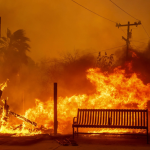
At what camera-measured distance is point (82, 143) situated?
834 centimetres

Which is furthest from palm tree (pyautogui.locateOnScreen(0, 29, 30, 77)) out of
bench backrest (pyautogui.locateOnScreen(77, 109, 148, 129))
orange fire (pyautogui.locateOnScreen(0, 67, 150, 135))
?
bench backrest (pyautogui.locateOnScreen(77, 109, 148, 129))

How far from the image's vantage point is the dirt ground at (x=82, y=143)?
7.67 m

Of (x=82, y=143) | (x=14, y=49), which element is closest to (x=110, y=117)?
(x=82, y=143)

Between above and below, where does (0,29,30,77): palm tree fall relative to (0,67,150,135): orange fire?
above

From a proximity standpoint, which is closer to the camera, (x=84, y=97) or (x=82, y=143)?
(x=82, y=143)

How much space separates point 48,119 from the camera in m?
13.5

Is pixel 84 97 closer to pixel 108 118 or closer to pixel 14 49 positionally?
pixel 108 118

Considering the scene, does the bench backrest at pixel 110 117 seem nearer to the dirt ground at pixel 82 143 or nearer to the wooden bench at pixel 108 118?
the wooden bench at pixel 108 118

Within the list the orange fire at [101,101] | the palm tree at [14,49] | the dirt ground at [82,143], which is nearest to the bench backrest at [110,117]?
the dirt ground at [82,143]

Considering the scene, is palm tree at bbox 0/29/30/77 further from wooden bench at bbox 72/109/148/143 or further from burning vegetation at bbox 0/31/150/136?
wooden bench at bbox 72/109/148/143

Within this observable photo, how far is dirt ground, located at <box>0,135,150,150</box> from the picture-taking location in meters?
7.67

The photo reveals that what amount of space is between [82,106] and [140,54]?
6.32 metres

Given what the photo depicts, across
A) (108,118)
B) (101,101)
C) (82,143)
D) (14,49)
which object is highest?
(14,49)

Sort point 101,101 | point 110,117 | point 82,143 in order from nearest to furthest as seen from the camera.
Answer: point 82,143 < point 110,117 < point 101,101
